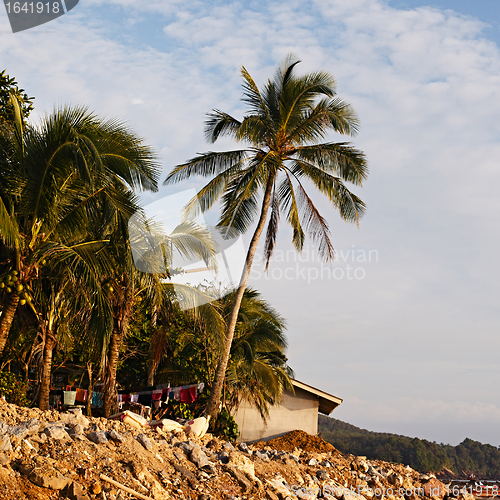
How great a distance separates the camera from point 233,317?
1393 centimetres

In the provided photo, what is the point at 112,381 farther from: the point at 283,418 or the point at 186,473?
the point at 283,418

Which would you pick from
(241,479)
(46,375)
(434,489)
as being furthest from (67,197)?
(434,489)

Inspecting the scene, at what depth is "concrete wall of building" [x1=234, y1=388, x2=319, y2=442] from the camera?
71.1 ft

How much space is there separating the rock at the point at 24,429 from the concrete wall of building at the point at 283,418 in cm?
1560

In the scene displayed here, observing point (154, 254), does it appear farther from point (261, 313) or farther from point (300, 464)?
point (261, 313)

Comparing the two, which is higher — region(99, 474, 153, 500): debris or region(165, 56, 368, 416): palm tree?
region(165, 56, 368, 416): palm tree

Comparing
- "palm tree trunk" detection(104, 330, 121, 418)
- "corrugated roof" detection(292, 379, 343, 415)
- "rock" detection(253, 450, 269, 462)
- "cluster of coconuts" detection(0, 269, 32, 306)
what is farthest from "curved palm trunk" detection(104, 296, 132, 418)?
"corrugated roof" detection(292, 379, 343, 415)

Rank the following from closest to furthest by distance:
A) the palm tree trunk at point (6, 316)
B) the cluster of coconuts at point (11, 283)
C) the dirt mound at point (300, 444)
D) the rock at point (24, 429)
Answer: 1. the rock at point (24, 429)
2. the cluster of coconuts at point (11, 283)
3. the palm tree trunk at point (6, 316)
4. the dirt mound at point (300, 444)

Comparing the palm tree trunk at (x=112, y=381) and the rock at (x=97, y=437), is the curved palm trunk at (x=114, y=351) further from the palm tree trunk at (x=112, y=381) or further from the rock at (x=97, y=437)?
the rock at (x=97, y=437)

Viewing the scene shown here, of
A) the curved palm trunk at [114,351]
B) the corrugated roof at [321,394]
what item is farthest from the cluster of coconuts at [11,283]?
the corrugated roof at [321,394]

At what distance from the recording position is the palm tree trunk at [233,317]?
547 inches

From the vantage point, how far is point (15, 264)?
935cm

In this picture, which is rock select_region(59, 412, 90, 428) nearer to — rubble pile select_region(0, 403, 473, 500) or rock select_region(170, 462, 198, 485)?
rubble pile select_region(0, 403, 473, 500)

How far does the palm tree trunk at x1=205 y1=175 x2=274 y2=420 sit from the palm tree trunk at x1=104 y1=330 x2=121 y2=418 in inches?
102
